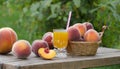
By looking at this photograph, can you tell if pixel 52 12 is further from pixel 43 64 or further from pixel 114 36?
pixel 43 64

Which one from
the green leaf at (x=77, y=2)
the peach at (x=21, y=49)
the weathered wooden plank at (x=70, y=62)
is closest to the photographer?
the weathered wooden plank at (x=70, y=62)

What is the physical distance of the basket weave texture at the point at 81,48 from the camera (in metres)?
2.61

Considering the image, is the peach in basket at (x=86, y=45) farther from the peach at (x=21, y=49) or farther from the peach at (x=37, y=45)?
the peach at (x=21, y=49)

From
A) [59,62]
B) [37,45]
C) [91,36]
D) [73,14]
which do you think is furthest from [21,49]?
[73,14]

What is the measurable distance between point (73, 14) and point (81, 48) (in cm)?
175

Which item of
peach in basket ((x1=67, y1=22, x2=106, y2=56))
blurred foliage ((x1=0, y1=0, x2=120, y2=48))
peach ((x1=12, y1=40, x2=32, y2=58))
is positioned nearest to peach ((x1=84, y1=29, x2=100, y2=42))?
peach in basket ((x1=67, y1=22, x2=106, y2=56))

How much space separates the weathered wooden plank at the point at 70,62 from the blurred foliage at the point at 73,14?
1327mm

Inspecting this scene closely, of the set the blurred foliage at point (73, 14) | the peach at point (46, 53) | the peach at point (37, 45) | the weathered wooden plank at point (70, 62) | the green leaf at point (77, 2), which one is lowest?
the weathered wooden plank at point (70, 62)

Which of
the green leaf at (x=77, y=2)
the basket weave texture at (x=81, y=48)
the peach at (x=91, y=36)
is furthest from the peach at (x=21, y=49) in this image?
the green leaf at (x=77, y=2)

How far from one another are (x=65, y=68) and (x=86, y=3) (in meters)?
1.96

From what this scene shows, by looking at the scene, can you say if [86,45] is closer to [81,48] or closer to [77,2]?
[81,48]

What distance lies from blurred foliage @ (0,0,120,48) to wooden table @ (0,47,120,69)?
52.2 inches

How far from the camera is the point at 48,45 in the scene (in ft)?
9.07

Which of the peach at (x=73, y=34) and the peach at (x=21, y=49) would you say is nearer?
the peach at (x=21, y=49)
